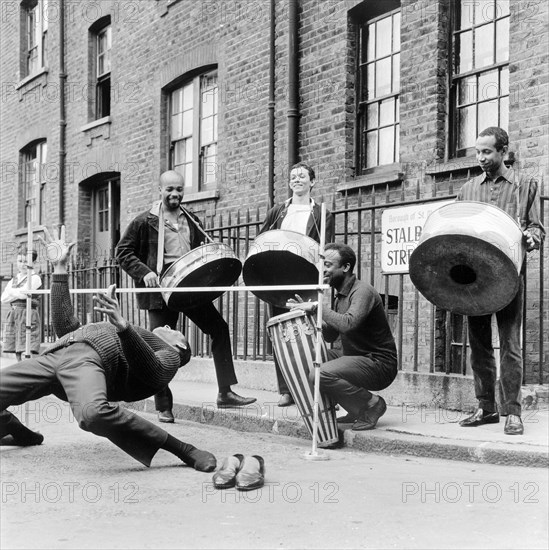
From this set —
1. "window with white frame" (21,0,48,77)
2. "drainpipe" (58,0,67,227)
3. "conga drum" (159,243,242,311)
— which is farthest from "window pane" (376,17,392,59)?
"window with white frame" (21,0,48,77)

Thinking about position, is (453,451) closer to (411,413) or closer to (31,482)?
(411,413)

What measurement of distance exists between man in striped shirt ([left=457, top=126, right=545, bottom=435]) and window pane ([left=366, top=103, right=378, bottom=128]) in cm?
369

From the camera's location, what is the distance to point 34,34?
59.0ft

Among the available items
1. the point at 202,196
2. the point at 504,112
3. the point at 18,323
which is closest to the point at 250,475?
the point at 504,112

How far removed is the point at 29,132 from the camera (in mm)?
17562

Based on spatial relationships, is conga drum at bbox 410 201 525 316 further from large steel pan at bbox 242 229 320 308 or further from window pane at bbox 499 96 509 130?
window pane at bbox 499 96 509 130

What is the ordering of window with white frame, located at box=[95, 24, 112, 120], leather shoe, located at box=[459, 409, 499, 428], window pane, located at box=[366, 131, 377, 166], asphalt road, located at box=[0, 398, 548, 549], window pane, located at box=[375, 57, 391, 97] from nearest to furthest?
asphalt road, located at box=[0, 398, 548, 549] < leather shoe, located at box=[459, 409, 499, 428] < window pane, located at box=[375, 57, 391, 97] < window pane, located at box=[366, 131, 377, 166] < window with white frame, located at box=[95, 24, 112, 120]

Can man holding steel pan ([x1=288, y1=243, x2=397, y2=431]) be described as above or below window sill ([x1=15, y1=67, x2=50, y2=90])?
below

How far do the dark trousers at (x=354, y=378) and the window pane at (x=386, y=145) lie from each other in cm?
376

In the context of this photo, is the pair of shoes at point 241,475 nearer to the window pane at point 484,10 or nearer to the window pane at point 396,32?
the window pane at point 484,10

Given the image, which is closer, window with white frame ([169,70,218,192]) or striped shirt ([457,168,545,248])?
striped shirt ([457,168,545,248])

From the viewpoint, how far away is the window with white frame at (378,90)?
9.75 metres

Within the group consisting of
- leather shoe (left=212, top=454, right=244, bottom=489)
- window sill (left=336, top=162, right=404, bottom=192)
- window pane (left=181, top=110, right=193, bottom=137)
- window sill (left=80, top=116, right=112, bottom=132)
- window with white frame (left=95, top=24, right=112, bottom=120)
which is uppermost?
window with white frame (left=95, top=24, right=112, bottom=120)

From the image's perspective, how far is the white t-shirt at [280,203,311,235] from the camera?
23.3ft
